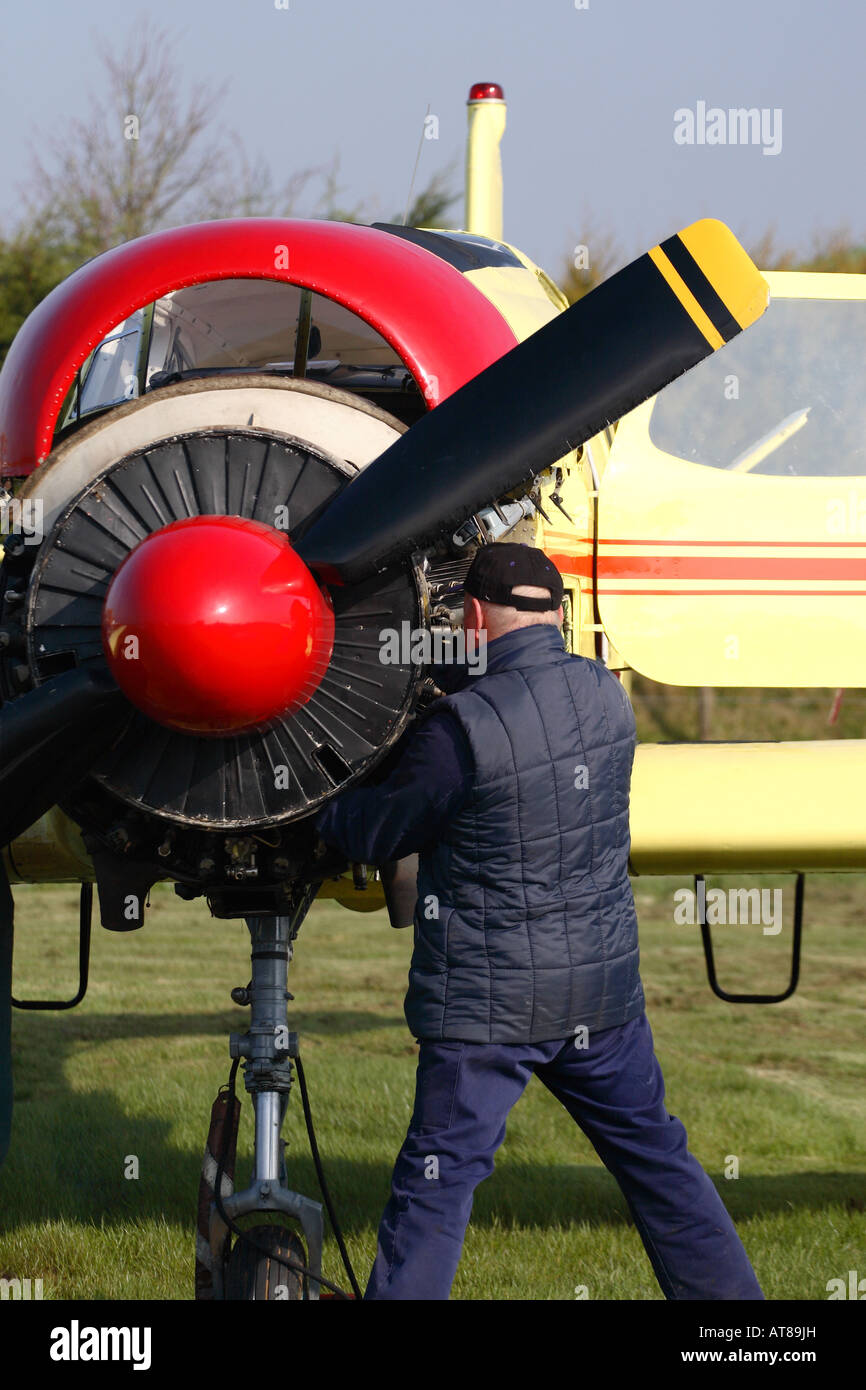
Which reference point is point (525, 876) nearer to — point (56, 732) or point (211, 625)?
point (211, 625)

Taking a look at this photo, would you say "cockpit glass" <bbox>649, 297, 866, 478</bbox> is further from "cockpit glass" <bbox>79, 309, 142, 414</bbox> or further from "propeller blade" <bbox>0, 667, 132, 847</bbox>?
"propeller blade" <bbox>0, 667, 132, 847</bbox>

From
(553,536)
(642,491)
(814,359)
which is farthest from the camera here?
(814,359)

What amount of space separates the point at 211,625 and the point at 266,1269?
1.53 meters

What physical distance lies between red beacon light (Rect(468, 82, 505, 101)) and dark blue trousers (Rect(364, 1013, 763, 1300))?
206 inches

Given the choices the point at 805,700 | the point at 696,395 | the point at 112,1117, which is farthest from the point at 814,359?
the point at 805,700

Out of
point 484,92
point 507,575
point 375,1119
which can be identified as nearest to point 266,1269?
point 507,575

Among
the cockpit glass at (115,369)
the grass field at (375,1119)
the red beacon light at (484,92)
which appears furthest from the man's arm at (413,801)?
the red beacon light at (484,92)

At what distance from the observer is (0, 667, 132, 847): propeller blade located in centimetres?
350

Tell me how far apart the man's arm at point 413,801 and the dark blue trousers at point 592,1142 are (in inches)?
16.8

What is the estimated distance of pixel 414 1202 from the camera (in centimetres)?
330

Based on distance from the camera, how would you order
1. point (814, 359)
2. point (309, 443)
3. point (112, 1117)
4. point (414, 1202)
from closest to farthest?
point (414, 1202), point (309, 443), point (814, 359), point (112, 1117)

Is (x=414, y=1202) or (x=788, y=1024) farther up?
(x=414, y=1202)
